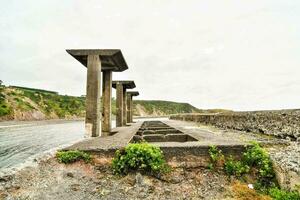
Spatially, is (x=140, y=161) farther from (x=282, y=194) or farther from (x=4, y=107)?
(x=4, y=107)

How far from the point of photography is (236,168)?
5.61 meters

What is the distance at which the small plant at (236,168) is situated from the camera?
554cm

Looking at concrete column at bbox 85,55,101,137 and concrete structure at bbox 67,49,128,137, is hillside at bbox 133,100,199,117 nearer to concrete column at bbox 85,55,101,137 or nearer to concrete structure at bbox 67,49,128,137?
concrete structure at bbox 67,49,128,137

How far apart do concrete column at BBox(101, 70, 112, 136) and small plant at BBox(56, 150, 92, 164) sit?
281 inches

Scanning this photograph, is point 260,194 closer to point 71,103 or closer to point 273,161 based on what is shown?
point 273,161

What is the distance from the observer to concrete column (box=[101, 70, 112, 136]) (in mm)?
13320

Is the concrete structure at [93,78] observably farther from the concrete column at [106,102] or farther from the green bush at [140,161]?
the green bush at [140,161]

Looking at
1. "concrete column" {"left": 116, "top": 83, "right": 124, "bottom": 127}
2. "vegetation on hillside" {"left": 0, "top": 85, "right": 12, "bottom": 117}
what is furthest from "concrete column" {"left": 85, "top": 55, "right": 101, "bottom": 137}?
"vegetation on hillside" {"left": 0, "top": 85, "right": 12, "bottom": 117}

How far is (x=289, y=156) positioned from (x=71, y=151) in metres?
5.02

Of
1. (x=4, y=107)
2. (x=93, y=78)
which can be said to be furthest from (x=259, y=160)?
(x=4, y=107)

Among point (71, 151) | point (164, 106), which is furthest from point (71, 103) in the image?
point (71, 151)

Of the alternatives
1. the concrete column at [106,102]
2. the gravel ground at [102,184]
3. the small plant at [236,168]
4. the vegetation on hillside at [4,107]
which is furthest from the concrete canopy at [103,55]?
the vegetation on hillside at [4,107]

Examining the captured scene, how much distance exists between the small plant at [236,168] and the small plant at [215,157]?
0.16 m

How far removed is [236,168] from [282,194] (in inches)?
45.3
